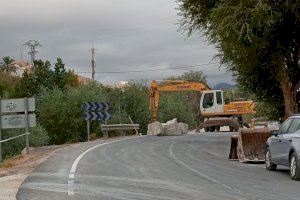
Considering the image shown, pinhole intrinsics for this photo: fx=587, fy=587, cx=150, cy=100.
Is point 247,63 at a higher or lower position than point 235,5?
lower

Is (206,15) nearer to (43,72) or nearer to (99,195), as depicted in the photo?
(99,195)

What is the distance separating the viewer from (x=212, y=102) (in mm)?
47719

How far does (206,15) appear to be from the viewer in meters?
27.0

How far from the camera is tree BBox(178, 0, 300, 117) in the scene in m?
23.0

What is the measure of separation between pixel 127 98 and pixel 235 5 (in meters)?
32.6

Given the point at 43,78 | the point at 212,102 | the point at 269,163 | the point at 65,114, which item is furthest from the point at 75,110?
the point at 269,163

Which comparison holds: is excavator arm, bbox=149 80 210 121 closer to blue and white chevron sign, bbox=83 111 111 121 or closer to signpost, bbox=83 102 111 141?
blue and white chevron sign, bbox=83 111 111 121

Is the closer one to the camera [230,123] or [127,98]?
[230,123]

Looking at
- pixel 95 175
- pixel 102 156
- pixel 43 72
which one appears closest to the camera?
pixel 95 175

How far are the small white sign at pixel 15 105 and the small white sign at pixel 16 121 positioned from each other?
0.95ft

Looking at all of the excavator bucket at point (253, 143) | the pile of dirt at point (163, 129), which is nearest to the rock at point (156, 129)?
the pile of dirt at point (163, 129)

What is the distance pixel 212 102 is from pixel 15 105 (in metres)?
26.1

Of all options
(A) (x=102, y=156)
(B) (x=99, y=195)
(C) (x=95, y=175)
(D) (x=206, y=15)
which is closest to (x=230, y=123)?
(D) (x=206, y=15)

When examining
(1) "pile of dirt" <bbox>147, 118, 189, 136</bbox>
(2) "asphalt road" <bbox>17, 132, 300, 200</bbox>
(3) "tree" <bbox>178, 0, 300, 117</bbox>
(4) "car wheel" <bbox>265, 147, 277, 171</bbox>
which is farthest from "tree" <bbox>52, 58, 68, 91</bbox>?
(4) "car wheel" <bbox>265, 147, 277, 171</bbox>
